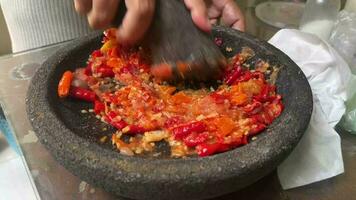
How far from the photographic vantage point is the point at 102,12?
37.3 inches

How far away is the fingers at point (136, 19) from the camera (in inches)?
35.9

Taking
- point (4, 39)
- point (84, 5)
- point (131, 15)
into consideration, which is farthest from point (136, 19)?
point (4, 39)

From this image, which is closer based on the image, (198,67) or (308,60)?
(198,67)

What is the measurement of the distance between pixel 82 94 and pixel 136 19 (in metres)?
0.24

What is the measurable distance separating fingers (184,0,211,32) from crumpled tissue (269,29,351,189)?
0.32 m

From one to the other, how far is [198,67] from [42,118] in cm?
35

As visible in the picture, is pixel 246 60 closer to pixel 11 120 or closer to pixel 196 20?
pixel 196 20

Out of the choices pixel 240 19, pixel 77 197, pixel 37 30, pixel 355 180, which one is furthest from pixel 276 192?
pixel 37 30

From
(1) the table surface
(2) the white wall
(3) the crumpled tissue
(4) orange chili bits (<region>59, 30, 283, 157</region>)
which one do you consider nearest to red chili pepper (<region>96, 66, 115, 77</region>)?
(4) orange chili bits (<region>59, 30, 283, 157</region>)

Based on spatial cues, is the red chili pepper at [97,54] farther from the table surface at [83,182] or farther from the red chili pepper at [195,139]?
the red chili pepper at [195,139]

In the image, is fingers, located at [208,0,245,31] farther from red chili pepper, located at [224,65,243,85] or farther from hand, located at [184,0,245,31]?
red chili pepper, located at [224,65,243,85]

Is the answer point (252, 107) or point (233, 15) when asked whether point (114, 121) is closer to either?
point (252, 107)

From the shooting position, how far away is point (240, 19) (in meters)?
1.32

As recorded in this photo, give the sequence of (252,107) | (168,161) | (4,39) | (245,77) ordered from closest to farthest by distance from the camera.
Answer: (168,161)
(252,107)
(245,77)
(4,39)
